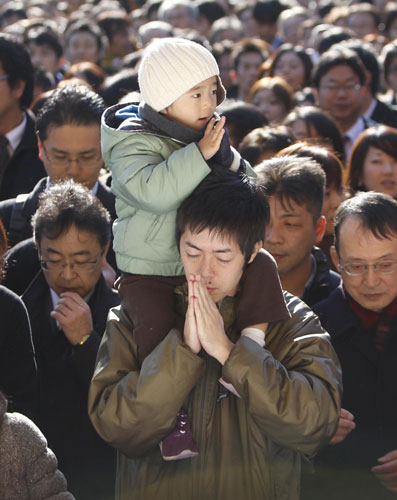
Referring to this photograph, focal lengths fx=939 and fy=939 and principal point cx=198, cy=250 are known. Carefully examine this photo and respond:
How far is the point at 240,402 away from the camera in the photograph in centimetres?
290

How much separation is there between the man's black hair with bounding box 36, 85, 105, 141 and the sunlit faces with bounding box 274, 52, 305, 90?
4.47m

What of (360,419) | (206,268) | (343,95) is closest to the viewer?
(206,268)

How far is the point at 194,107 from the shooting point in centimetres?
300

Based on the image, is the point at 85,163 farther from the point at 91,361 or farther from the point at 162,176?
the point at 162,176

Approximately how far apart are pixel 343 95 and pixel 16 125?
9.02 feet

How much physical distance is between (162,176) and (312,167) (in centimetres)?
165

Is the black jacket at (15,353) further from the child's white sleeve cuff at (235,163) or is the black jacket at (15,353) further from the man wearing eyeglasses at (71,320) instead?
the child's white sleeve cuff at (235,163)

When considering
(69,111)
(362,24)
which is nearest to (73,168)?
(69,111)

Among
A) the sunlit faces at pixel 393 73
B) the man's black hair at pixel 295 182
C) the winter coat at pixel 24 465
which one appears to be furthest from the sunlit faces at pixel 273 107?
the winter coat at pixel 24 465

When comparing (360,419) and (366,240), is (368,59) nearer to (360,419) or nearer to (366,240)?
(366,240)

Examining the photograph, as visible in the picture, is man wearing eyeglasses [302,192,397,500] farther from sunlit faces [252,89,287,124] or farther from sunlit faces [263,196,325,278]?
sunlit faces [252,89,287,124]

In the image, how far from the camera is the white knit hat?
9.73ft

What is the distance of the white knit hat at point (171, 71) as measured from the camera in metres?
2.96

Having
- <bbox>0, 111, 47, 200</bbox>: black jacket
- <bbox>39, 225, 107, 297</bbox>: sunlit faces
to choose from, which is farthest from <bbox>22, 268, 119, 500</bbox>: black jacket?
<bbox>0, 111, 47, 200</bbox>: black jacket
